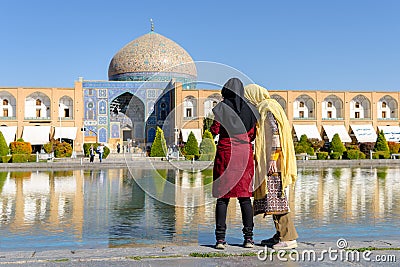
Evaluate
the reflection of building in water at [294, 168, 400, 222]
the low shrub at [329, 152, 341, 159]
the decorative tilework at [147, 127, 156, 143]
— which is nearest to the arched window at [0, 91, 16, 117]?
the decorative tilework at [147, 127, 156, 143]

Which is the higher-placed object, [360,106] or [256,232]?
[360,106]

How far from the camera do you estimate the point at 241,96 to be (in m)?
3.32

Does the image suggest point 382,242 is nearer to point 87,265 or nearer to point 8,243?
point 87,265

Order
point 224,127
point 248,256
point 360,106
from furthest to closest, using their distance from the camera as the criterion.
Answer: point 360,106
point 224,127
point 248,256

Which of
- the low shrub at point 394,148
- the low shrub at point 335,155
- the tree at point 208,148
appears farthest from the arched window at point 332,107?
the tree at point 208,148

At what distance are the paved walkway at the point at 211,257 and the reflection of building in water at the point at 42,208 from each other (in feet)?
4.04

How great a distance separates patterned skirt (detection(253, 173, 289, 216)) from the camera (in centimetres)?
328

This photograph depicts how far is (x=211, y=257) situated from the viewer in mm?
2934

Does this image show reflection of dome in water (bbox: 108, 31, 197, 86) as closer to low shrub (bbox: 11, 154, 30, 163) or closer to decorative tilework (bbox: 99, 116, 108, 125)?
decorative tilework (bbox: 99, 116, 108, 125)

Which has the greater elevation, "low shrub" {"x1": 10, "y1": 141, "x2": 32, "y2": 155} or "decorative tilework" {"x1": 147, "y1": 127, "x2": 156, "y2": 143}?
"decorative tilework" {"x1": 147, "y1": 127, "x2": 156, "y2": 143}

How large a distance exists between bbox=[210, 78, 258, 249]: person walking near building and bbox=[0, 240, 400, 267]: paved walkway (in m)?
0.24

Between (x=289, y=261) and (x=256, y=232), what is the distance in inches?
57.2

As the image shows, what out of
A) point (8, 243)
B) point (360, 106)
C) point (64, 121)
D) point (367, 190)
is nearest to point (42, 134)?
point (64, 121)

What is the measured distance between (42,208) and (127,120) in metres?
22.6
